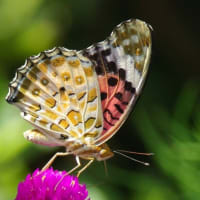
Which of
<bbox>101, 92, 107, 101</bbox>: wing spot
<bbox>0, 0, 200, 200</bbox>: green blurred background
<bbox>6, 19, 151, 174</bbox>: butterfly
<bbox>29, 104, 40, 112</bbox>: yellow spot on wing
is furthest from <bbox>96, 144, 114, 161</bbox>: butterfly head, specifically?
<bbox>0, 0, 200, 200</bbox>: green blurred background

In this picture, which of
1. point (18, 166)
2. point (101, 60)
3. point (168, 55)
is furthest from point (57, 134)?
point (168, 55)

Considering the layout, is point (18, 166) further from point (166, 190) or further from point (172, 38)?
point (172, 38)

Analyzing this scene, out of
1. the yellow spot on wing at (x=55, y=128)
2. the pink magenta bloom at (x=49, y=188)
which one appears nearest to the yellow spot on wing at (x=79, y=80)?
the yellow spot on wing at (x=55, y=128)

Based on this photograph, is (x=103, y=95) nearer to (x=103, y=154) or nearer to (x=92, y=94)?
(x=92, y=94)

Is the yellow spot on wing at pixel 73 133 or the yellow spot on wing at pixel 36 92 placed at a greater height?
the yellow spot on wing at pixel 36 92

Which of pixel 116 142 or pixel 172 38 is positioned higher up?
pixel 172 38

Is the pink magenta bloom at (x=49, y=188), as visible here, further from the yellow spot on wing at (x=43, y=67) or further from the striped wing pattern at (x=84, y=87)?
the yellow spot on wing at (x=43, y=67)

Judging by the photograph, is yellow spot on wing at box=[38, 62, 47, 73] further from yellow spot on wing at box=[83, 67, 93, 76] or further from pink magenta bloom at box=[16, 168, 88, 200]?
pink magenta bloom at box=[16, 168, 88, 200]
